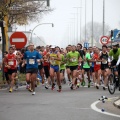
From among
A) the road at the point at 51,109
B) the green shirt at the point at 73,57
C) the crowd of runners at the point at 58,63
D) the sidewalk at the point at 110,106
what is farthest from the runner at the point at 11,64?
the sidewalk at the point at 110,106

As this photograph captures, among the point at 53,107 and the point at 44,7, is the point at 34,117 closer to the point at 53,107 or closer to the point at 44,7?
the point at 53,107

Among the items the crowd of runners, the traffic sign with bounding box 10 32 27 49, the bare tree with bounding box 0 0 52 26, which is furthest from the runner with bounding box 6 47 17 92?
the bare tree with bounding box 0 0 52 26

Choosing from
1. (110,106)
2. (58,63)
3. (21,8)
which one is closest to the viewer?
(110,106)

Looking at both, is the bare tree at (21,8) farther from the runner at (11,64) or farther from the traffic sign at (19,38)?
the runner at (11,64)

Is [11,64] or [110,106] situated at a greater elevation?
[11,64]

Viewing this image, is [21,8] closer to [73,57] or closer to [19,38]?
[19,38]

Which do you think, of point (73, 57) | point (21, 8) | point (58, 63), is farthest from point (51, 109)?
point (21, 8)

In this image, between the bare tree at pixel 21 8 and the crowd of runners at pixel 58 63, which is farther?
the bare tree at pixel 21 8

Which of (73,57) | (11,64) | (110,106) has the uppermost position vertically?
(73,57)

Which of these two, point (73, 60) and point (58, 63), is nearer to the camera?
point (58, 63)

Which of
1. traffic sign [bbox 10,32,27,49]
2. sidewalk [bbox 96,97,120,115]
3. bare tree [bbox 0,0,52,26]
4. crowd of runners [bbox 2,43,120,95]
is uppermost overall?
bare tree [bbox 0,0,52,26]

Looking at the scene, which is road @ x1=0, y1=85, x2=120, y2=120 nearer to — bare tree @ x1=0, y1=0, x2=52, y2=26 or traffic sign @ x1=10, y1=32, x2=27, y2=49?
traffic sign @ x1=10, y1=32, x2=27, y2=49

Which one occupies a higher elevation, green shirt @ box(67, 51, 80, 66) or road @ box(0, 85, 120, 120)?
green shirt @ box(67, 51, 80, 66)

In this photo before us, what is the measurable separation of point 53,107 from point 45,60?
10177 millimetres
